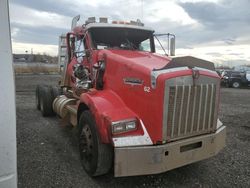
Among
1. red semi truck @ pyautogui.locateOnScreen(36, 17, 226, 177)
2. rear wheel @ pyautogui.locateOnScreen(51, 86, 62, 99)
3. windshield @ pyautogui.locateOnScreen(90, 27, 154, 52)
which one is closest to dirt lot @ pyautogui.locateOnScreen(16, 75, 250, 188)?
red semi truck @ pyautogui.locateOnScreen(36, 17, 226, 177)

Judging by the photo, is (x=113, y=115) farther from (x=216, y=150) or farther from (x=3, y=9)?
(x=3, y=9)

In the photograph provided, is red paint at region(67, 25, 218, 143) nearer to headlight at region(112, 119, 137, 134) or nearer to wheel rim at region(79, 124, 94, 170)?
headlight at region(112, 119, 137, 134)

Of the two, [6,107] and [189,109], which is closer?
[6,107]

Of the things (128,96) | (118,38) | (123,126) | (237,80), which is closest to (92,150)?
(123,126)

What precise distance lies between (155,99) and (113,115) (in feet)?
2.25

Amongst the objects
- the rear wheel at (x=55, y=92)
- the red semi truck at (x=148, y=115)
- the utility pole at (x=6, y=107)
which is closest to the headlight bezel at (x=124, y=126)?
the red semi truck at (x=148, y=115)

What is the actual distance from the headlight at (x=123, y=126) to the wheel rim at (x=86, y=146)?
75 centimetres

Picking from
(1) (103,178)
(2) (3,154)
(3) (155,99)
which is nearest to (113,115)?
(3) (155,99)

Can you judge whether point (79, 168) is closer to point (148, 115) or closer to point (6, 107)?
point (148, 115)

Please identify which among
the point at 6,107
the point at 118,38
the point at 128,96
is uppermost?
the point at 118,38

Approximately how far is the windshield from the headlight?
220cm

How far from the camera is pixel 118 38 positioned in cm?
668

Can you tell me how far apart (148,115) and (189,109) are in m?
0.60

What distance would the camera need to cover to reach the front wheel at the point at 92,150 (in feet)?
16.0
